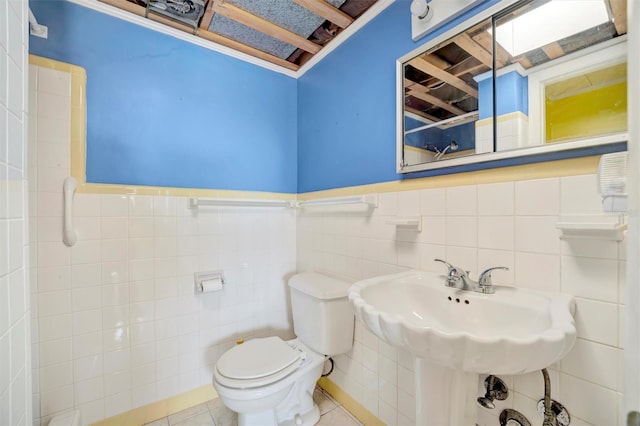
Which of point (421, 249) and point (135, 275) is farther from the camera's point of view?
point (135, 275)

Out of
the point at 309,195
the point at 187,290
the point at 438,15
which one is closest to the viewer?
the point at 438,15

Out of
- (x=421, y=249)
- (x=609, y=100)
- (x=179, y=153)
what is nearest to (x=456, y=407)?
(x=421, y=249)

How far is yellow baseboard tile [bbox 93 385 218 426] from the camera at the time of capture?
4.62 ft

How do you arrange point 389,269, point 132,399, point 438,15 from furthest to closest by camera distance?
point 132,399, point 389,269, point 438,15

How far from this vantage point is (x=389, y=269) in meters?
1.32

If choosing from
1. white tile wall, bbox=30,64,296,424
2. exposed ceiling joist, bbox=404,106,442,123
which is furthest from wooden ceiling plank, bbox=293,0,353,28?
white tile wall, bbox=30,64,296,424

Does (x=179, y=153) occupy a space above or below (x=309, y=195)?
above

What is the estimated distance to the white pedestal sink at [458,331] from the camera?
23.1 inches

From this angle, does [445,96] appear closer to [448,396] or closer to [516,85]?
[516,85]

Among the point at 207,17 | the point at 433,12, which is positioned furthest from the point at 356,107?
the point at 207,17

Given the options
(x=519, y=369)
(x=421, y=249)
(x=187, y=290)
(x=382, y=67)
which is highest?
(x=382, y=67)

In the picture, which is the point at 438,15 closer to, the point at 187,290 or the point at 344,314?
the point at 344,314

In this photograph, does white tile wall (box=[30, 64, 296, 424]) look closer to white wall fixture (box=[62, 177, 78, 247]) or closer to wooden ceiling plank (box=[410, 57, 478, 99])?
white wall fixture (box=[62, 177, 78, 247])

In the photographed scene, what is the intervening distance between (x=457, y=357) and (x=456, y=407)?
1.16ft
